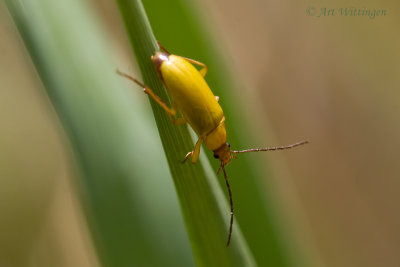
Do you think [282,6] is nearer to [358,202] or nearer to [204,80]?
[358,202]

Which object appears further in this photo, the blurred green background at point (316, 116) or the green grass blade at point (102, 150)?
the blurred green background at point (316, 116)

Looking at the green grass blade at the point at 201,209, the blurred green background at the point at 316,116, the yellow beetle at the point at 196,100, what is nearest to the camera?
the green grass blade at the point at 201,209

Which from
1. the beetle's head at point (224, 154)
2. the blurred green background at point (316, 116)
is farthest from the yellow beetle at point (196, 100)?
the blurred green background at point (316, 116)

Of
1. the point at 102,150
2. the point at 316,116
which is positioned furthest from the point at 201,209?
the point at 316,116

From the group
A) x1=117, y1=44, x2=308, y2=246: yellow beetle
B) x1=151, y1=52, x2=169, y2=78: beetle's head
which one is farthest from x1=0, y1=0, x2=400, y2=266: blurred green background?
x1=151, y1=52, x2=169, y2=78: beetle's head

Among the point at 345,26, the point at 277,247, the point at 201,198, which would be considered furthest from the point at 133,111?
the point at 345,26

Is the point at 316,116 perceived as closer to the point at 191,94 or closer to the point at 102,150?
the point at 191,94

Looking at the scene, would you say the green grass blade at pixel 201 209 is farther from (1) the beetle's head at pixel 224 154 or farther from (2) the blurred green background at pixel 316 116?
(2) the blurred green background at pixel 316 116

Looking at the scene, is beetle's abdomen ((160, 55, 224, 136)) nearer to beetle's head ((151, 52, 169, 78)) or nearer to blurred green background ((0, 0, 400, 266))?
beetle's head ((151, 52, 169, 78))
